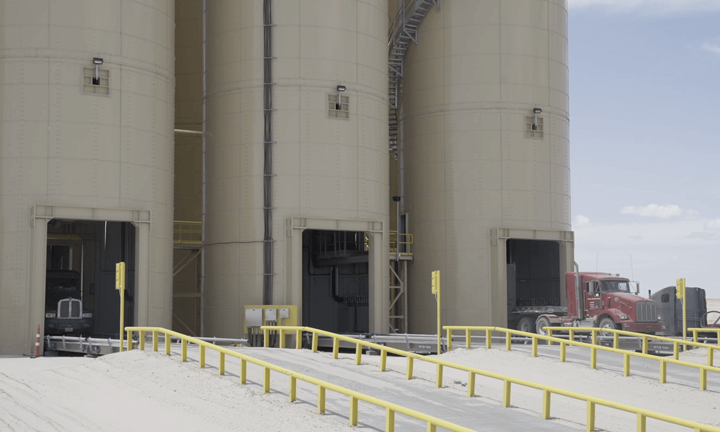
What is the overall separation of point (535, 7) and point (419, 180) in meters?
9.66

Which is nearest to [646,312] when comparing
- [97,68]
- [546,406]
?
[546,406]

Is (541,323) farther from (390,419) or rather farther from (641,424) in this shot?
(390,419)

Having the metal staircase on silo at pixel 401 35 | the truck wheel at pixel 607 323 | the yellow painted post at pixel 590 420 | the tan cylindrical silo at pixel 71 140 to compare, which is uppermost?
the metal staircase on silo at pixel 401 35

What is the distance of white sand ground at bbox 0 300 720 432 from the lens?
54.9 ft

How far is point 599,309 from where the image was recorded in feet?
125

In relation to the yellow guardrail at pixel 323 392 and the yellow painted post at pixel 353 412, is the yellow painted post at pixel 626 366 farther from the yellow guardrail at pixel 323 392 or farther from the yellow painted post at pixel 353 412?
the yellow painted post at pixel 353 412

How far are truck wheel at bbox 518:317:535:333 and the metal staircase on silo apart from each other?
12.5 m

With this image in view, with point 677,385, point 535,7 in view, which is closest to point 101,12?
point 535,7

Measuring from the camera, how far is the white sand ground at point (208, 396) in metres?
16.7

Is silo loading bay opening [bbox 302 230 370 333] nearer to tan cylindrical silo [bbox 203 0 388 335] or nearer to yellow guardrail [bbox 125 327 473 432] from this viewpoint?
tan cylindrical silo [bbox 203 0 388 335]

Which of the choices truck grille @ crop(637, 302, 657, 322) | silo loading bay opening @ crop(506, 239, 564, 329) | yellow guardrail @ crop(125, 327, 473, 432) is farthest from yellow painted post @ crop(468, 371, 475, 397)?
silo loading bay opening @ crop(506, 239, 564, 329)

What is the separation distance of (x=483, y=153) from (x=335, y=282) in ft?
34.6

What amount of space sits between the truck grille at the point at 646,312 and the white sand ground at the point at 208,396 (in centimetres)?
1101

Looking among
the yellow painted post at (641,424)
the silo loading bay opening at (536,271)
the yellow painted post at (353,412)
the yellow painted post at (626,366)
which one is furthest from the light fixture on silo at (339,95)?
the yellow painted post at (641,424)
